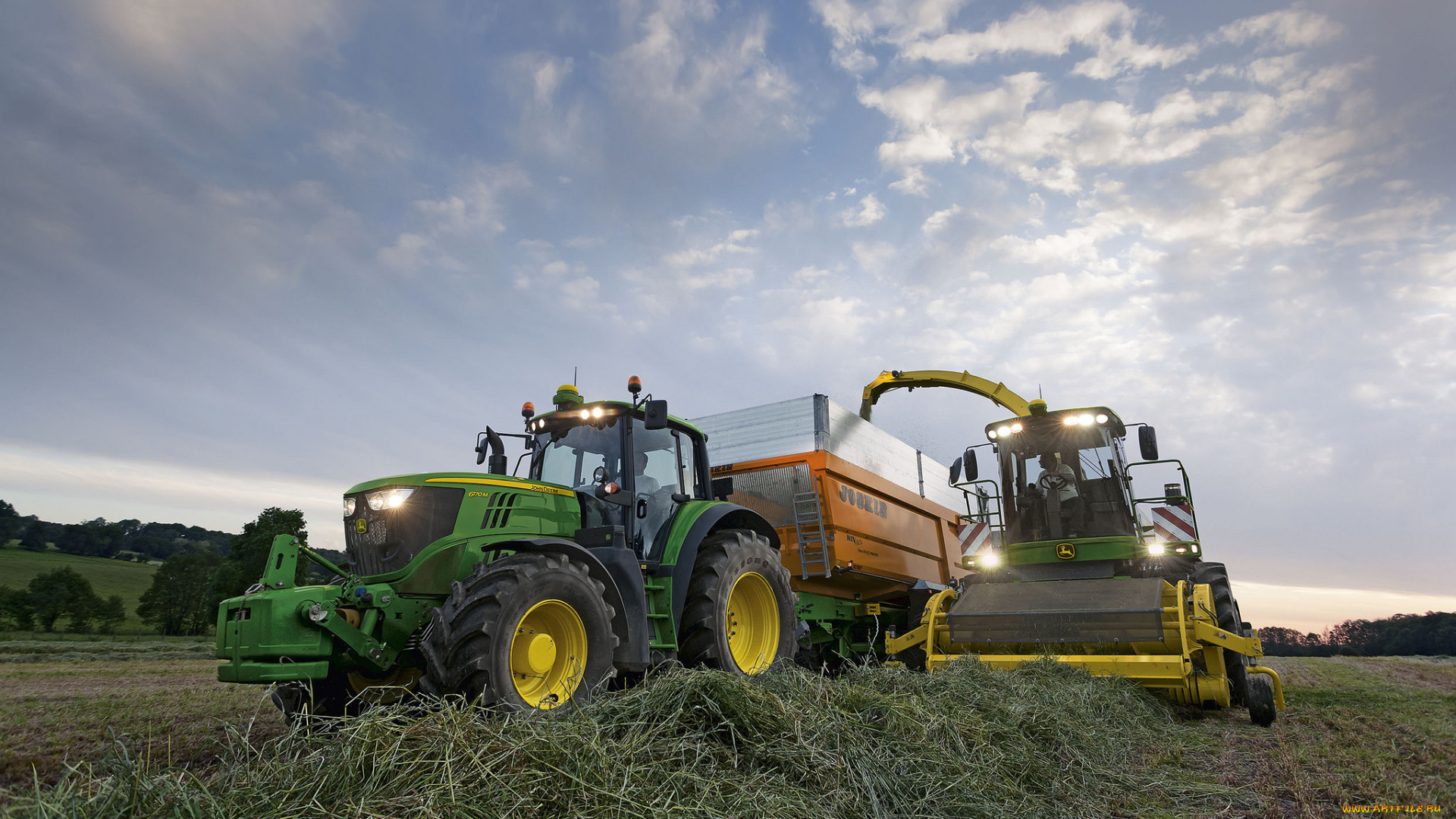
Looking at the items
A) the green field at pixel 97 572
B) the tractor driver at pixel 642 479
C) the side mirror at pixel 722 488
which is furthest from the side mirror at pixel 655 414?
the green field at pixel 97 572

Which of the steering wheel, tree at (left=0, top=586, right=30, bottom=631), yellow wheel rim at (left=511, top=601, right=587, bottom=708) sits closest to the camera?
yellow wheel rim at (left=511, top=601, right=587, bottom=708)

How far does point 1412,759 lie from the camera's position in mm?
3953

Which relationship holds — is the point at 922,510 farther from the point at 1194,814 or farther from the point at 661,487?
the point at 1194,814

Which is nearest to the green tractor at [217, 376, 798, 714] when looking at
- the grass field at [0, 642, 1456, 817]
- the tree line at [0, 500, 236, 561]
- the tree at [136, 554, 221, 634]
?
the grass field at [0, 642, 1456, 817]

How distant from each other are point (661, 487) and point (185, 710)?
439cm

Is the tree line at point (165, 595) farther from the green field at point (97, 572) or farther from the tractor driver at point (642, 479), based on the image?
the tractor driver at point (642, 479)

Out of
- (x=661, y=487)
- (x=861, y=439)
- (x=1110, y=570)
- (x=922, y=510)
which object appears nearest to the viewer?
(x=661, y=487)

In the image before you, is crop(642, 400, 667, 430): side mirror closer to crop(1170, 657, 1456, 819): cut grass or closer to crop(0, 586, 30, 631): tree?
crop(1170, 657, 1456, 819): cut grass

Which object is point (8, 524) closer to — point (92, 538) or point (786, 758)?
point (92, 538)

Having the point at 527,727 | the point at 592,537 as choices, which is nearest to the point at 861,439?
the point at 592,537

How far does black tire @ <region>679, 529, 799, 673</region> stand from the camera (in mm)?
5266

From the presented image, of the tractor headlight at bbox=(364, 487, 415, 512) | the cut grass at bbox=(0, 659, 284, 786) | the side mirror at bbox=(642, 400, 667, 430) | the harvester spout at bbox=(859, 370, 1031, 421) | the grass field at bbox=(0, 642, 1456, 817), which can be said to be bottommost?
the cut grass at bbox=(0, 659, 284, 786)

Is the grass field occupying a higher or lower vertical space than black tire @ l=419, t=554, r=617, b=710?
lower

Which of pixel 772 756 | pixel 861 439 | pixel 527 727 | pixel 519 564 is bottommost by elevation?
pixel 772 756
